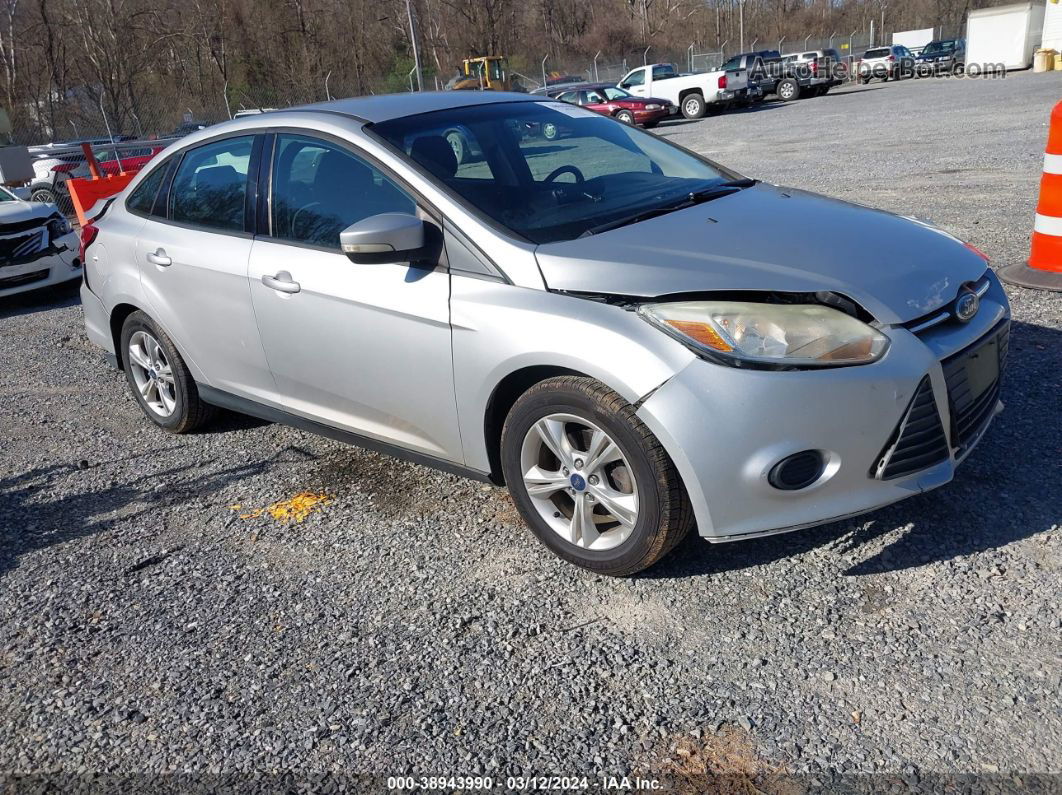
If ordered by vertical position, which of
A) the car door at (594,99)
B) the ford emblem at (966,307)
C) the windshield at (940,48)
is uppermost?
the ford emblem at (966,307)

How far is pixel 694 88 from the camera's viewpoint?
101ft

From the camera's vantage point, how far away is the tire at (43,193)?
1728 centimetres

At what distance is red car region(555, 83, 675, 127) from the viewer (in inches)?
1134

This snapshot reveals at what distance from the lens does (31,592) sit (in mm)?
3549

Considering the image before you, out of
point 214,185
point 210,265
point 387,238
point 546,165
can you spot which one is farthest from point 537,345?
point 214,185

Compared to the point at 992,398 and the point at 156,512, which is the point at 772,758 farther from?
the point at 156,512

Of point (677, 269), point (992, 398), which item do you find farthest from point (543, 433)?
point (992, 398)

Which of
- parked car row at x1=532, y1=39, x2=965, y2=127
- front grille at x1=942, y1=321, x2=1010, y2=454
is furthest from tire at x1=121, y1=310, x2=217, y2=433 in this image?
parked car row at x1=532, y1=39, x2=965, y2=127

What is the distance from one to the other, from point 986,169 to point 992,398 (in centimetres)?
926

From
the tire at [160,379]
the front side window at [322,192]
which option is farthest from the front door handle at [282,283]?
the tire at [160,379]

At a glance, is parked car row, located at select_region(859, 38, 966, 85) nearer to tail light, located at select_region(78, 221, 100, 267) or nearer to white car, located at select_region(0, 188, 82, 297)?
white car, located at select_region(0, 188, 82, 297)

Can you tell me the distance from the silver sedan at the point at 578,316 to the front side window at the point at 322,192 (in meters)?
0.01

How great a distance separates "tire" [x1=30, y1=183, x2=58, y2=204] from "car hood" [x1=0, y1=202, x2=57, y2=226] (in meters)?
8.72

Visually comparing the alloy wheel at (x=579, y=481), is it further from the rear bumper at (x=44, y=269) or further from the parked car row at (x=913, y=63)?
the parked car row at (x=913, y=63)
